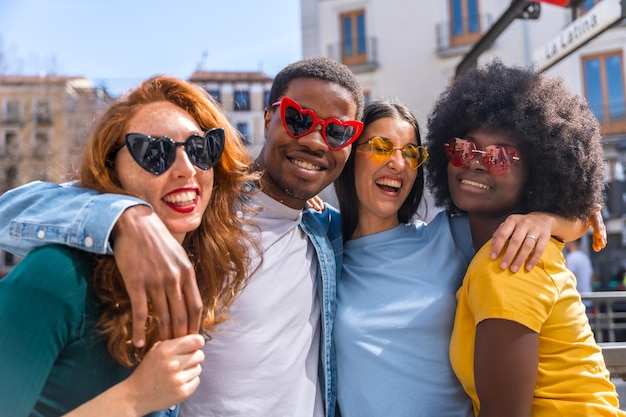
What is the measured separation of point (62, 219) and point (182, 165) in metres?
0.38

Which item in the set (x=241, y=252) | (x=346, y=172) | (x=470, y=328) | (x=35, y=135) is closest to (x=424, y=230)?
(x=346, y=172)

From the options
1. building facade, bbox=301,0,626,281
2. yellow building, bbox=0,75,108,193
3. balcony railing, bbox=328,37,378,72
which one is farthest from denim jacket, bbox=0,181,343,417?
yellow building, bbox=0,75,108,193

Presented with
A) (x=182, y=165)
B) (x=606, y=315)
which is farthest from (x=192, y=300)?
(x=606, y=315)

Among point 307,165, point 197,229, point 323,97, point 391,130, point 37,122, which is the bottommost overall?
point 197,229

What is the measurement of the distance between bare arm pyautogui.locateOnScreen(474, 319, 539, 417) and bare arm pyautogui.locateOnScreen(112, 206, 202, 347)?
3.16 feet

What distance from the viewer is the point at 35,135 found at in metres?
28.4

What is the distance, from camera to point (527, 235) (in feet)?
6.10

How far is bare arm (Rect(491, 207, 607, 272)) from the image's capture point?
5.86 ft

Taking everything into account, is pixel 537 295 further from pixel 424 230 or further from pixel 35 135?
pixel 35 135

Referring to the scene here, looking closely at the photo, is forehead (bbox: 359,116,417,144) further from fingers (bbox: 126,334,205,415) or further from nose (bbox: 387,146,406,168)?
fingers (bbox: 126,334,205,415)

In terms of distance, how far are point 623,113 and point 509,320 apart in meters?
19.8

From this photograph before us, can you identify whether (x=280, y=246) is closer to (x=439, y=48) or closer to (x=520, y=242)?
(x=520, y=242)

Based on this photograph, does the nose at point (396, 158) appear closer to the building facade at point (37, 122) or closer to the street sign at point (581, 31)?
the street sign at point (581, 31)

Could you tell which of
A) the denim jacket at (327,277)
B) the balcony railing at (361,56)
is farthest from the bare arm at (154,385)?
the balcony railing at (361,56)
